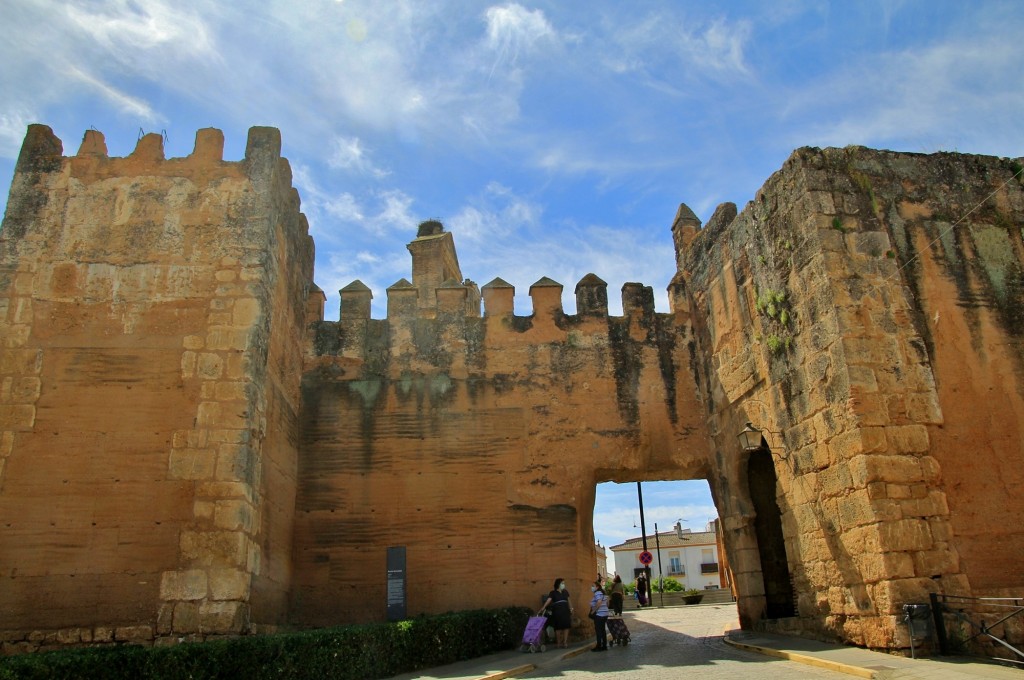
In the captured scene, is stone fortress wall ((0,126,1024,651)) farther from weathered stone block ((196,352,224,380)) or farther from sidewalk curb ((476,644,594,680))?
sidewalk curb ((476,644,594,680))

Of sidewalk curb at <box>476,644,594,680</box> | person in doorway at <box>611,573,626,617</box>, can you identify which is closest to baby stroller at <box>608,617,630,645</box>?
sidewalk curb at <box>476,644,594,680</box>

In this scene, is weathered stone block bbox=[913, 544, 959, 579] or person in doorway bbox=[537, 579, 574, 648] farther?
person in doorway bbox=[537, 579, 574, 648]

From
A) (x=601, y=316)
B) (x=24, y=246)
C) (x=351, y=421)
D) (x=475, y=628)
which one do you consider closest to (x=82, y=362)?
(x=24, y=246)

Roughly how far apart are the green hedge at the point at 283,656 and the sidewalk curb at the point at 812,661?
10.9ft

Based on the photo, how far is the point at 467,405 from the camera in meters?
11.7

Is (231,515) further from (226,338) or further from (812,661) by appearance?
(812,661)

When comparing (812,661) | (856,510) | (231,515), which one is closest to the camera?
(812,661)

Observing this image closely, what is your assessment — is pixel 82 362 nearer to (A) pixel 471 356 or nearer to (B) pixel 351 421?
(B) pixel 351 421

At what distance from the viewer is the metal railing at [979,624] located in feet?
21.1

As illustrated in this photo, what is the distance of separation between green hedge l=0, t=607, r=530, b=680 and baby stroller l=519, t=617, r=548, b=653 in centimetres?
64

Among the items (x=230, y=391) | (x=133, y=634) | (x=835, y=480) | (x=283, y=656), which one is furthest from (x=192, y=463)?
(x=835, y=480)

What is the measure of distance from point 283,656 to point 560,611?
A: 4348 mm

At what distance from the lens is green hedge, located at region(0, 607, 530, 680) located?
5801 mm

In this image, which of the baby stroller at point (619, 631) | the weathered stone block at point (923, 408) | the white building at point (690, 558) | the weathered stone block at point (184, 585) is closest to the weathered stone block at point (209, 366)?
the weathered stone block at point (184, 585)
